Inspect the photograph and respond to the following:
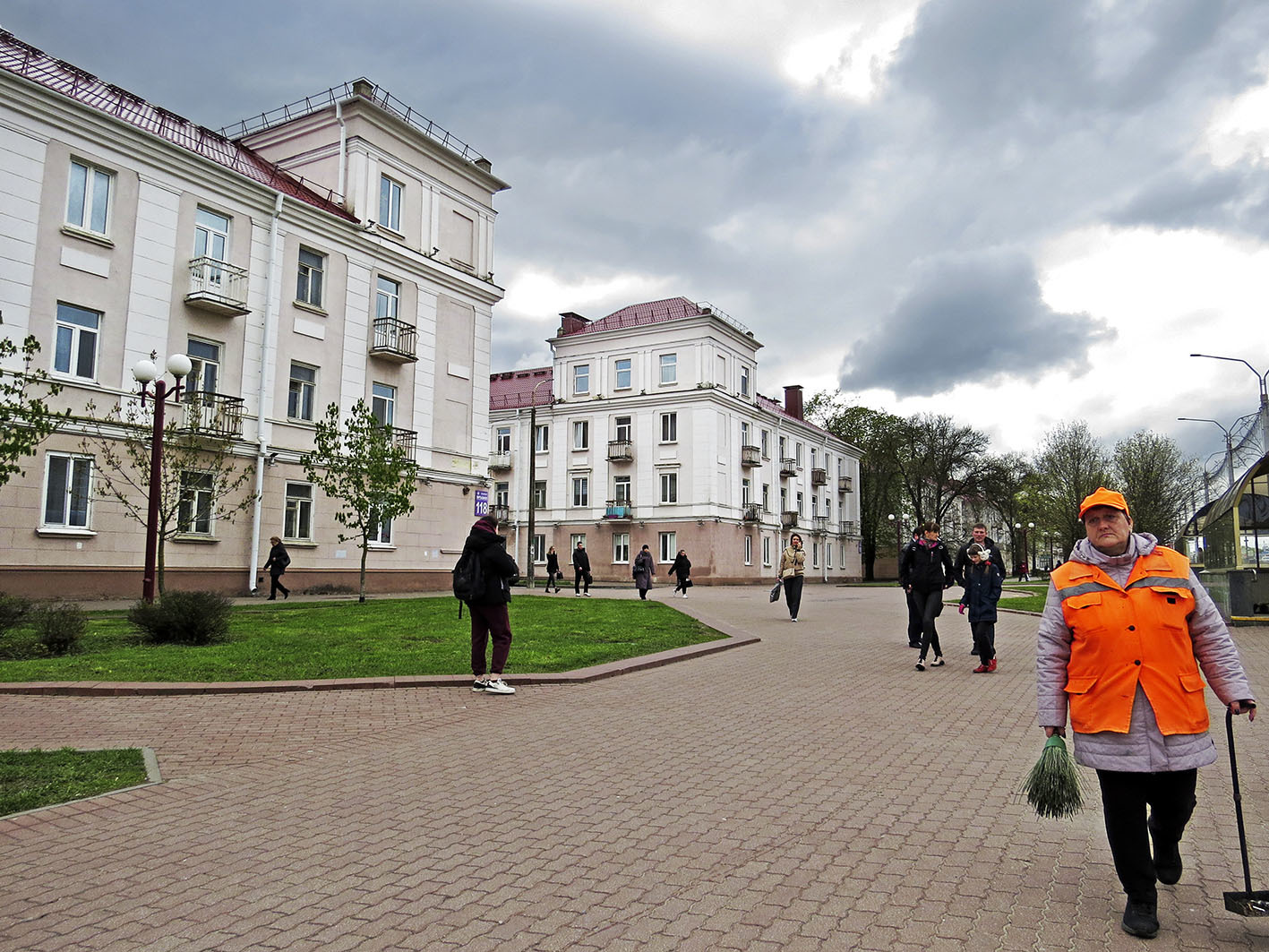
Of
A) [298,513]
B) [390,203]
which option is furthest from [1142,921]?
[390,203]

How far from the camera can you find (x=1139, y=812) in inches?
149

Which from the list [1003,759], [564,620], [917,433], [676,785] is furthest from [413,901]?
[917,433]

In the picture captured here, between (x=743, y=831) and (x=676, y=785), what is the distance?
1.07 metres

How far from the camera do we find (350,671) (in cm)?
1068

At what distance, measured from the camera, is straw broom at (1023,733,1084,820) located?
397cm

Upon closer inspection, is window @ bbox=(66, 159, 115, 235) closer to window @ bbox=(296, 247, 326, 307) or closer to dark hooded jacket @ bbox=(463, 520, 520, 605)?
window @ bbox=(296, 247, 326, 307)

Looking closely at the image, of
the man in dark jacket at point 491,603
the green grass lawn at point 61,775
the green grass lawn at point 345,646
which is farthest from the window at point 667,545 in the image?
the green grass lawn at point 61,775

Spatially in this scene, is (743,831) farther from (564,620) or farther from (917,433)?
(917,433)

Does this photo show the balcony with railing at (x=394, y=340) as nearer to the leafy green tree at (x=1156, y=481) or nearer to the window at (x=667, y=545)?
the window at (x=667, y=545)

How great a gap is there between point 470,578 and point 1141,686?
23.0 feet

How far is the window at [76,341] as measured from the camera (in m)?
21.9

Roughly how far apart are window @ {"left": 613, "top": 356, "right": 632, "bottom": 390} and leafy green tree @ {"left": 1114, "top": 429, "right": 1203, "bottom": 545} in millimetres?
28274

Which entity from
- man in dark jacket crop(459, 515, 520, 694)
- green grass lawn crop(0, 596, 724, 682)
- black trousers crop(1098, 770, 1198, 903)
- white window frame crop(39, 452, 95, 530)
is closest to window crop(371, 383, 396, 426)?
white window frame crop(39, 452, 95, 530)

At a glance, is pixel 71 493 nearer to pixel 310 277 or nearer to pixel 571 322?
pixel 310 277
